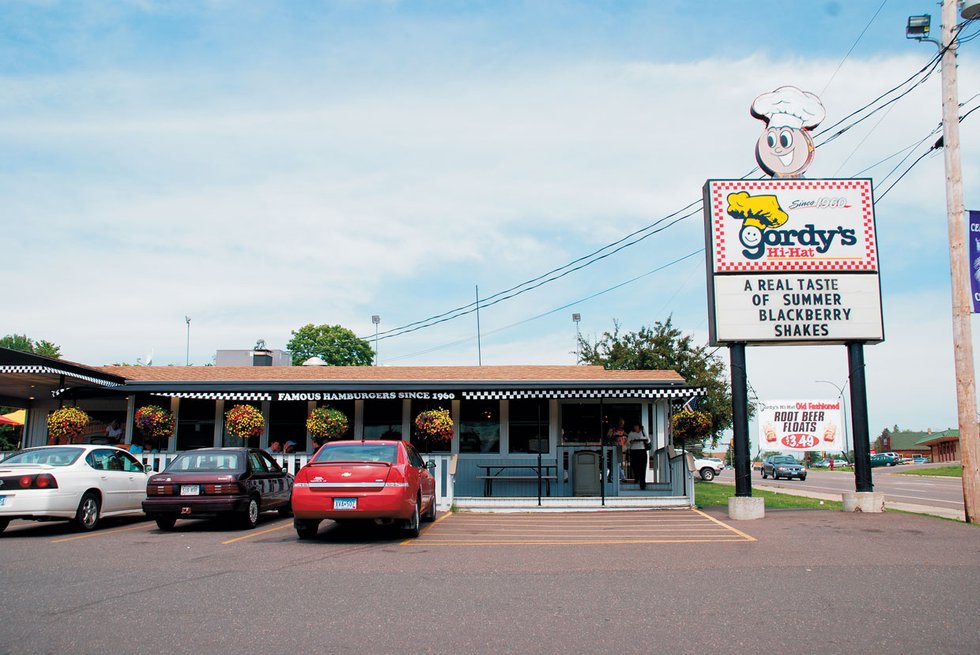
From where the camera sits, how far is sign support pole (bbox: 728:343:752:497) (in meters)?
14.7

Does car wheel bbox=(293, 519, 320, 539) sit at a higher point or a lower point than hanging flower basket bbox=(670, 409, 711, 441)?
lower

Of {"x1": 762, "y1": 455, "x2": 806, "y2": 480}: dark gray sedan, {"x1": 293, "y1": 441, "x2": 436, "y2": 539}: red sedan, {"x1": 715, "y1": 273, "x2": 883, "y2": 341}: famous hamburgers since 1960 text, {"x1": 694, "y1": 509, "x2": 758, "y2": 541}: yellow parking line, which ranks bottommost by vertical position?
{"x1": 762, "y1": 455, "x2": 806, "y2": 480}: dark gray sedan

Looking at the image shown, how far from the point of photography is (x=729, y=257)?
15.7 m

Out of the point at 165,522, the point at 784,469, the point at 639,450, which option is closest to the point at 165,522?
the point at 165,522

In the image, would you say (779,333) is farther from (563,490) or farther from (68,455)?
(68,455)

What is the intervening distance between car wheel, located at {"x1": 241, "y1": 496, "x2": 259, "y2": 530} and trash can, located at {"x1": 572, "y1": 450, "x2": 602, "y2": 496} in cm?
764

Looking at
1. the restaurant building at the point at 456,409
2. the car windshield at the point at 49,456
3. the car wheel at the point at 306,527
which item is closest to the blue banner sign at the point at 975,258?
the restaurant building at the point at 456,409

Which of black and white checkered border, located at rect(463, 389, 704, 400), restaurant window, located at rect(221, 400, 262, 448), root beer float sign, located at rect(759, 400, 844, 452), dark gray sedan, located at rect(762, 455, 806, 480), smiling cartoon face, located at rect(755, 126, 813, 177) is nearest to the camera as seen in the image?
smiling cartoon face, located at rect(755, 126, 813, 177)

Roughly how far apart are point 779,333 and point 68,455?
13.2 meters

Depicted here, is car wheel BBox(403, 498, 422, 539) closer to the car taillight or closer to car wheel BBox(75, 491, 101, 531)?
car wheel BBox(75, 491, 101, 531)

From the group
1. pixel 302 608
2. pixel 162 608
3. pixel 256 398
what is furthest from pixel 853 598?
pixel 256 398

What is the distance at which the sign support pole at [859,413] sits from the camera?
15375 millimetres

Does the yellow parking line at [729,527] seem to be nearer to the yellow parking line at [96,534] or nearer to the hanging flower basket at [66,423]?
the yellow parking line at [96,534]

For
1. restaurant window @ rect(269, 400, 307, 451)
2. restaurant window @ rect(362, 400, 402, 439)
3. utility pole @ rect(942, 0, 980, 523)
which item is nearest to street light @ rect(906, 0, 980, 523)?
utility pole @ rect(942, 0, 980, 523)
